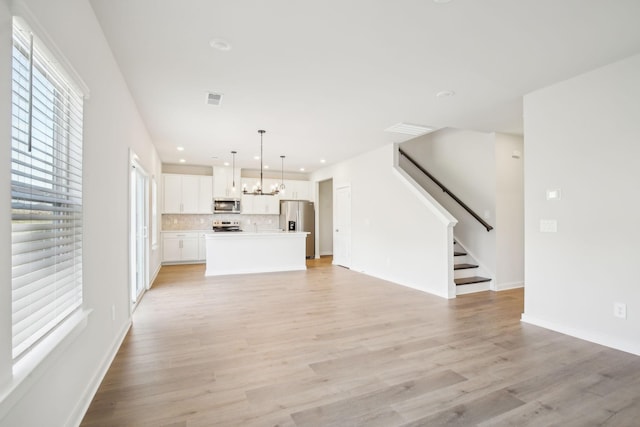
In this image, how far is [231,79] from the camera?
10.4 ft

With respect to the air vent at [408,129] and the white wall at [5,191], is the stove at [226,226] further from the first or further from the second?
the white wall at [5,191]

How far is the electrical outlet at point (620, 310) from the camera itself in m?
2.82

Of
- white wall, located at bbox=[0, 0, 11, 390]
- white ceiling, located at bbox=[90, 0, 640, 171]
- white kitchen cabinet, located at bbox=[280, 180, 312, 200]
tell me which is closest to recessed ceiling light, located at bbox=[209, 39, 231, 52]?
white ceiling, located at bbox=[90, 0, 640, 171]

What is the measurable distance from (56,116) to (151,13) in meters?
1.02

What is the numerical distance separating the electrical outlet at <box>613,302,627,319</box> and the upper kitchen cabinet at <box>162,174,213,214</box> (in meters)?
8.15

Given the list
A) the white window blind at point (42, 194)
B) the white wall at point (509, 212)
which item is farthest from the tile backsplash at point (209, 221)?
the white window blind at point (42, 194)

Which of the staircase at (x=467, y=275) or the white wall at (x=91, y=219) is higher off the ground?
the white wall at (x=91, y=219)

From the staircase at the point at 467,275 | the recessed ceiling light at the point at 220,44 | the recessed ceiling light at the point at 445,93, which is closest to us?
the recessed ceiling light at the point at 220,44

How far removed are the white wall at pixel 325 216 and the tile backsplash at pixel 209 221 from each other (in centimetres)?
140

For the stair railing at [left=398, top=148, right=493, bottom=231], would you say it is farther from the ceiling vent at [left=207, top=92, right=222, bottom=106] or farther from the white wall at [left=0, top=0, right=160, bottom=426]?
the white wall at [left=0, top=0, right=160, bottom=426]

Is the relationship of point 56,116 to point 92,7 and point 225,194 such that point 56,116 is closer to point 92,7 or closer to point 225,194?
point 92,7

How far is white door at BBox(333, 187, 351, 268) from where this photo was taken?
297 inches

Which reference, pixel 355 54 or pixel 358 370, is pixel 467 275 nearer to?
pixel 358 370

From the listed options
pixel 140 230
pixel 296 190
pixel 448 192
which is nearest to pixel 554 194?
pixel 448 192
